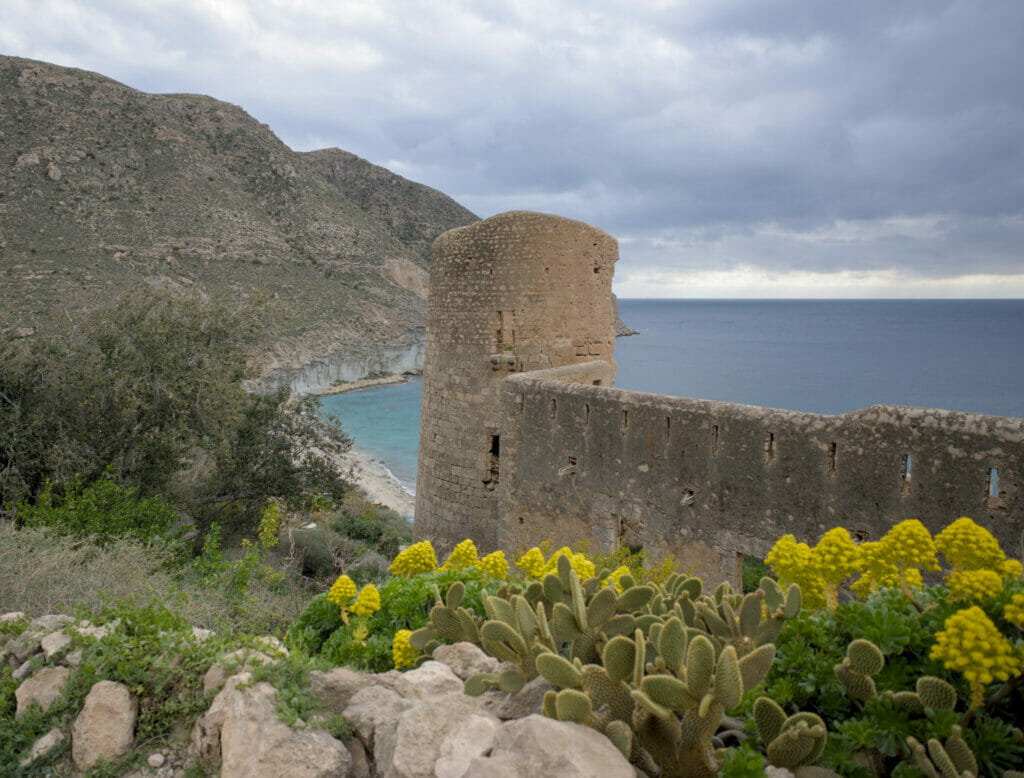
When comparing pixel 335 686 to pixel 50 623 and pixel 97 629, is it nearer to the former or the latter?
pixel 97 629

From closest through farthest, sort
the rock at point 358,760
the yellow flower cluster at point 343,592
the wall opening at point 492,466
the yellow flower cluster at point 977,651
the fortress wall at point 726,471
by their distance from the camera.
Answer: the yellow flower cluster at point 977,651, the rock at point 358,760, the yellow flower cluster at point 343,592, the fortress wall at point 726,471, the wall opening at point 492,466

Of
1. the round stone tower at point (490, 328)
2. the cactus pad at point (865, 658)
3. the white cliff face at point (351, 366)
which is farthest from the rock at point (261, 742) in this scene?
the white cliff face at point (351, 366)

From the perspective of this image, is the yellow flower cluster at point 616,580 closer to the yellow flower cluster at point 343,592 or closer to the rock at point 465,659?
the rock at point 465,659

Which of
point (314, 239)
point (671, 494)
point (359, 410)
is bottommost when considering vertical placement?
point (359, 410)

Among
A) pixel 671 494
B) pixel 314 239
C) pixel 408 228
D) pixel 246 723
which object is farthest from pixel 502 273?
pixel 408 228

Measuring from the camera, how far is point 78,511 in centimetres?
714

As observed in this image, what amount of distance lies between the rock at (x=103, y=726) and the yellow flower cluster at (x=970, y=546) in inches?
139

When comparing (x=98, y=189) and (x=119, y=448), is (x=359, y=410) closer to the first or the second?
(x=98, y=189)

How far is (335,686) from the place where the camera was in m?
2.76

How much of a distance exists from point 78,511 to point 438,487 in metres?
4.53

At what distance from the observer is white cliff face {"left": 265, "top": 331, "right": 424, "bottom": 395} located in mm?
38656

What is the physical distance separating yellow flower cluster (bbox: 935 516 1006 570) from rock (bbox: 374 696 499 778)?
184 cm

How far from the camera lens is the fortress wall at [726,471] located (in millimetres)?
4371

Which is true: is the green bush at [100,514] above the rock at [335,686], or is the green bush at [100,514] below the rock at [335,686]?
below
